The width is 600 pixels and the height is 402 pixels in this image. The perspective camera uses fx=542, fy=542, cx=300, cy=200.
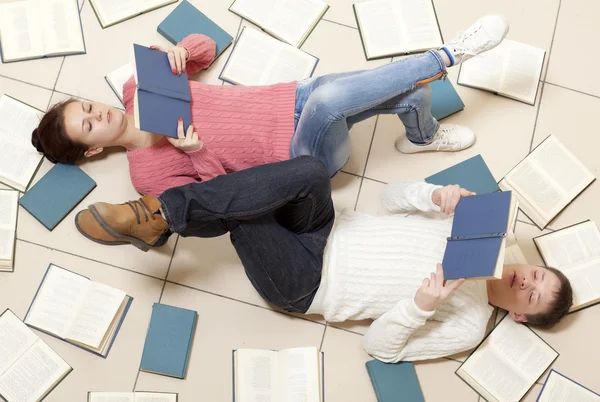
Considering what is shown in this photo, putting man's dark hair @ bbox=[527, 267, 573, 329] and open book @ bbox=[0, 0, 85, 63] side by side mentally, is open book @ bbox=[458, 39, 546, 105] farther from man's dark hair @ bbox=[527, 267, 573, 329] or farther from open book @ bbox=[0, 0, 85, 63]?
open book @ bbox=[0, 0, 85, 63]

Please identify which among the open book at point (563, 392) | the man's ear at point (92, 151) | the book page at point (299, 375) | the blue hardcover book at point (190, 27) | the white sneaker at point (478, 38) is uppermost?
the white sneaker at point (478, 38)

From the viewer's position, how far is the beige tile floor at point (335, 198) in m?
1.81

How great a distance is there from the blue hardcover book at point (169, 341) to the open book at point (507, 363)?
913mm

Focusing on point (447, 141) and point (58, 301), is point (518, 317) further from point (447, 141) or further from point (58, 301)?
point (58, 301)

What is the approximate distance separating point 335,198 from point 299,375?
623 mm

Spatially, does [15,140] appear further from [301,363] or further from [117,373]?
[301,363]

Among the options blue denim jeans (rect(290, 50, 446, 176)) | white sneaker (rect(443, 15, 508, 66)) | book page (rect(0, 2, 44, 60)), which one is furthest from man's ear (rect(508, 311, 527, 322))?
book page (rect(0, 2, 44, 60))

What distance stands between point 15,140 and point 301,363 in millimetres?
1265

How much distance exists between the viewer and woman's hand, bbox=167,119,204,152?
1.64 metres

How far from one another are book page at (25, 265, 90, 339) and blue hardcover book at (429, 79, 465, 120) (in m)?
1.38

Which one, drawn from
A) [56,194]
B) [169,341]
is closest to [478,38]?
[169,341]

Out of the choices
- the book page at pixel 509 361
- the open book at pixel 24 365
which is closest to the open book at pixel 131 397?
the open book at pixel 24 365

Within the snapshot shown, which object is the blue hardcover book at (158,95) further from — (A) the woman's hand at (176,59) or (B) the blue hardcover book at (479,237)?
(B) the blue hardcover book at (479,237)

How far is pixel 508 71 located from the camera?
2.04 meters
